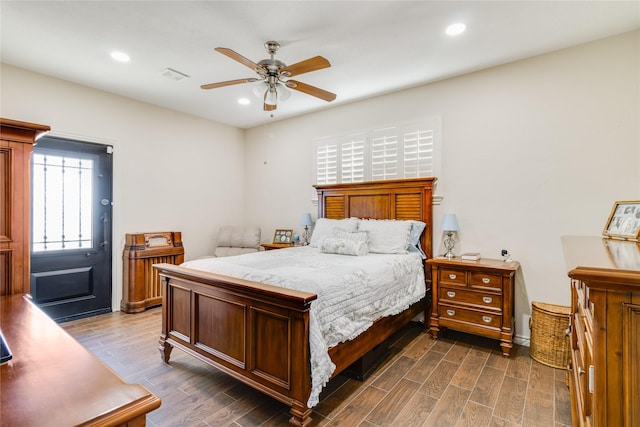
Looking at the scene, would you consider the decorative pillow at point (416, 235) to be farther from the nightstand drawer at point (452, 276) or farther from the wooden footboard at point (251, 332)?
the wooden footboard at point (251, 332)

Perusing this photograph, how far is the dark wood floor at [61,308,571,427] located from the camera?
201cm

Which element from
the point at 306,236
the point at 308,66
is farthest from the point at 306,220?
the point at 308,66

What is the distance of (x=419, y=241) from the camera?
12.1 feet

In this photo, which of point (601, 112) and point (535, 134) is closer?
point (601, 112)

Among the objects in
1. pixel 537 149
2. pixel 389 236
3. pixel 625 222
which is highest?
pixel 537 149

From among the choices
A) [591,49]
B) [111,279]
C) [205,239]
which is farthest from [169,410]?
[591,49]

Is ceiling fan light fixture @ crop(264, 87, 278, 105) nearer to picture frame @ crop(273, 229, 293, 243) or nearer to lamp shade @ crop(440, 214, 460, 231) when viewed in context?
lamp shade @ crop(440, 214, 460, 231)

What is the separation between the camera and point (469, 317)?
3.07 m

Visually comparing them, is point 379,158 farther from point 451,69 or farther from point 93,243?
point 93,243

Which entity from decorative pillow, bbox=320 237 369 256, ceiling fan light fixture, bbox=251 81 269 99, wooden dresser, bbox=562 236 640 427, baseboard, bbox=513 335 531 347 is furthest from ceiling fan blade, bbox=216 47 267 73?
baseboard, bbox=513 335 531 347

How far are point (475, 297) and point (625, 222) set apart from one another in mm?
1366

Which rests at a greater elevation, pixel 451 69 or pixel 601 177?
pixel 451 69

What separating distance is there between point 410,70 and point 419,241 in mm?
1958

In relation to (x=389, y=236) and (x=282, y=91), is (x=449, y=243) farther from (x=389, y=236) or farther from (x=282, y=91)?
(x=282, y=91)
